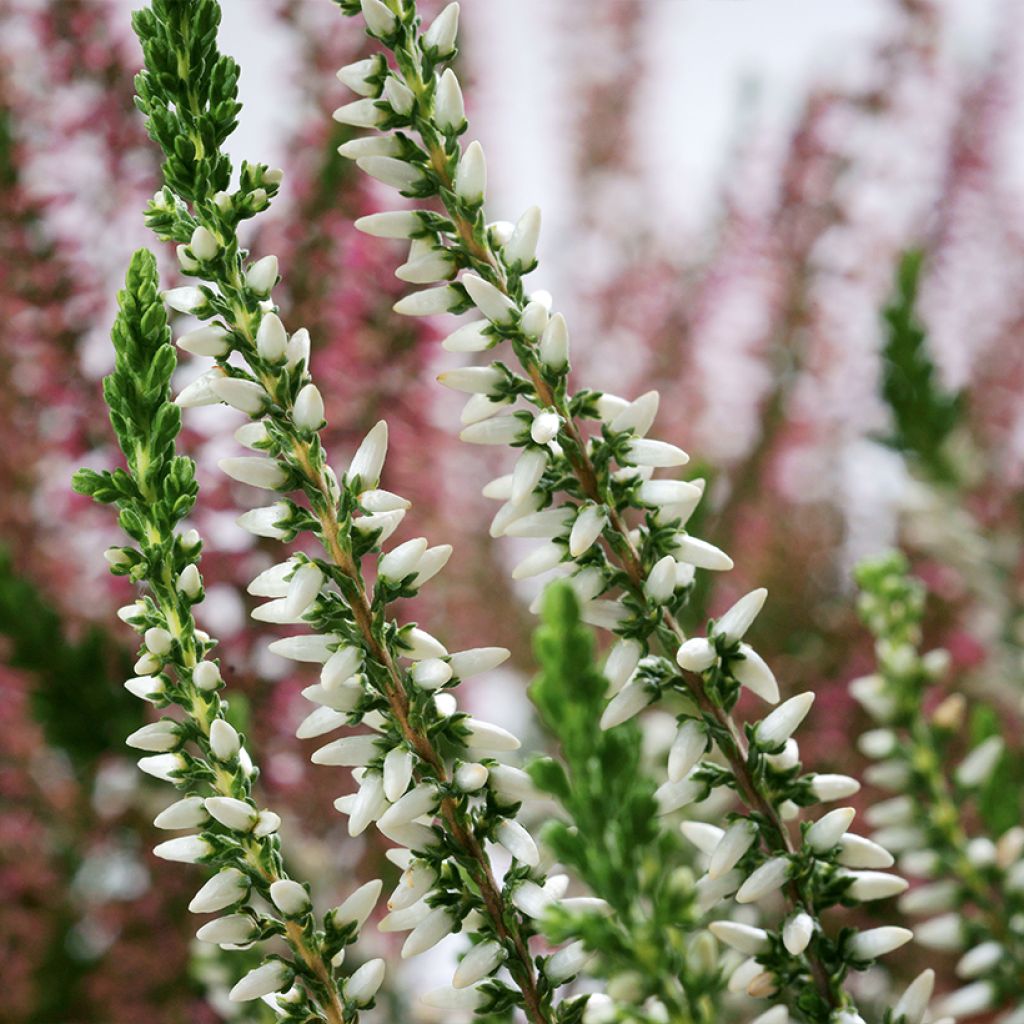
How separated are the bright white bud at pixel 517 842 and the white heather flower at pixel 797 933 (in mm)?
58

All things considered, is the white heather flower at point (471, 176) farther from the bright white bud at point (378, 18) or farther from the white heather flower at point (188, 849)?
the white heather flower at point (188, 849)

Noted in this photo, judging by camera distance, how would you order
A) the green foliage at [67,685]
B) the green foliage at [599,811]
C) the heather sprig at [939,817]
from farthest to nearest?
1. the green foliage at [67,685]
2. the heather sprig at [939,817]
3. the green foliage at [599,811]

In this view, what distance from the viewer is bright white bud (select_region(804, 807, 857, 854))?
0.28 metres

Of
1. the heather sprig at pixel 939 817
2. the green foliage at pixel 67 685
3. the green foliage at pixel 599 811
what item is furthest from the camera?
the green foliage at pixel 67 685

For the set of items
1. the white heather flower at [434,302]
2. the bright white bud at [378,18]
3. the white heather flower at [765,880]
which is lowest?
the white heather flower at [765,880]

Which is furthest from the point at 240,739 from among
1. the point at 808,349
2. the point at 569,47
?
the point at 569,47

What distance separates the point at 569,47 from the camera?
53.8 inches

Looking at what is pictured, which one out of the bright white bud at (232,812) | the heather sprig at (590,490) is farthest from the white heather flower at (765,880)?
the bright white bud at (232,812)

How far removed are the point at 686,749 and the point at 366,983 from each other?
87 mm

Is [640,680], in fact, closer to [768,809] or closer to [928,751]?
[768,809]

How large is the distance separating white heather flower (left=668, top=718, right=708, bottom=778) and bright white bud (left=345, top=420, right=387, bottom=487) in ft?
0.28

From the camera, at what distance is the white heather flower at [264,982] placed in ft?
0.83

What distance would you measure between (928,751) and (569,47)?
3.66ft

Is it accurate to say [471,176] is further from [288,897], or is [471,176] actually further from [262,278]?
[288,897]
